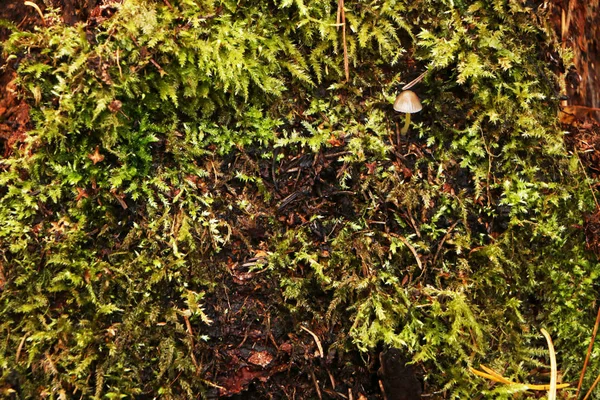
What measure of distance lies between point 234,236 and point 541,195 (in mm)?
1407

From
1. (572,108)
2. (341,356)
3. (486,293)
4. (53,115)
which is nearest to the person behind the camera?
(53,115)

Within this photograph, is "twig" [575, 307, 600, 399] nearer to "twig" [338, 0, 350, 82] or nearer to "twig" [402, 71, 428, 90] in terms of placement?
"twig" [402, 71, 428, 90]

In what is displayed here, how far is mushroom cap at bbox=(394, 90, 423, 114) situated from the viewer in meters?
1.98

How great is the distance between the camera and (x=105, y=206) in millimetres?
1947

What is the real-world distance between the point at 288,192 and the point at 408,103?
63 cm

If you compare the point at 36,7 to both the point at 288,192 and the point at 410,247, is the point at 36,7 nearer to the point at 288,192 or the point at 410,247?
the point at 288,192

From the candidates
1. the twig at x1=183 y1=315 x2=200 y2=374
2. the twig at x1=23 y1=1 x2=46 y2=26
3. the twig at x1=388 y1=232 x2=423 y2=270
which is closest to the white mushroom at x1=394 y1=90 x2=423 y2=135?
the twig at x1=388 y1=232 x2=423 y2=270

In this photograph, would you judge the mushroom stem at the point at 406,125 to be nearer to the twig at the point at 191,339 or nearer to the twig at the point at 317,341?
the twig at the point at 317,341

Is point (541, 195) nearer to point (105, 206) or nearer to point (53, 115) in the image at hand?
point (105, 206)

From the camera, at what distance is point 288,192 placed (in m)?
2.06

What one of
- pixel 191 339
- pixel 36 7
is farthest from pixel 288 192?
pixel 36 7

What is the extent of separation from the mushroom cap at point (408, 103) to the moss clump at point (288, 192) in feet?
0.44

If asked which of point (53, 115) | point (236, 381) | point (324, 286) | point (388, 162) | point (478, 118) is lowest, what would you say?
point (236, 381)

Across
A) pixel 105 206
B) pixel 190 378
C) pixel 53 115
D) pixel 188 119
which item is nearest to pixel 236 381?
pixel 190 378
